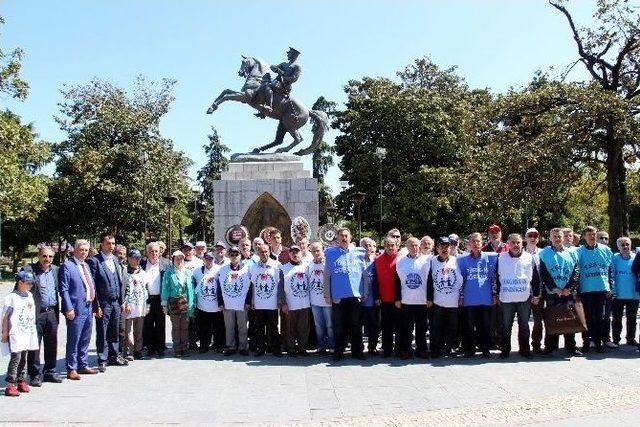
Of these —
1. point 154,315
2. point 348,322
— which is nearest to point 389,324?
point 348,322

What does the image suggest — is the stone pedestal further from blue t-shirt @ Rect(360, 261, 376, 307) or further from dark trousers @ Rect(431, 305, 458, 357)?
dark trousers @ Rect(431, 305, 458, 357)

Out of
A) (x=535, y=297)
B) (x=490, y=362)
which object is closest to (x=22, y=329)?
(x=490, y=362)

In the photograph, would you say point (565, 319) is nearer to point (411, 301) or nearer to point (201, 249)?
point (411, 301)

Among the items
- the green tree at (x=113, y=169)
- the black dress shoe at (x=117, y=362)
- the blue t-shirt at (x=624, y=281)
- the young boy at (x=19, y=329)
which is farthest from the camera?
the green tree at (x=113, y=169)

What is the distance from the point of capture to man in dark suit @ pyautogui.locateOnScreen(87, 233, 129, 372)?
8.74 meters

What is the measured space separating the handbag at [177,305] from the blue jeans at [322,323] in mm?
1976

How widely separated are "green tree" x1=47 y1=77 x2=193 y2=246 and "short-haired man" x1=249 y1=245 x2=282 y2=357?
26.1 metres

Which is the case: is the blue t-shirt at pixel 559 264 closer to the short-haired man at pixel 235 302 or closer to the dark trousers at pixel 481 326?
the dark trousers at pixel 481 326

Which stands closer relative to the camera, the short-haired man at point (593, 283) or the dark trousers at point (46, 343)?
the dark trousers at point (46, 343)

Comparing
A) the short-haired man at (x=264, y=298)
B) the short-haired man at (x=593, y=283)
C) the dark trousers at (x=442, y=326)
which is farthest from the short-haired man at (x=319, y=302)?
the short-haired man at (x=593, y=283)

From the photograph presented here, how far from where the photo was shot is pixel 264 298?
9672 mm

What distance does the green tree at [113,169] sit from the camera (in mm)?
34562

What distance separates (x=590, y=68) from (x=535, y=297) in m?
15.0

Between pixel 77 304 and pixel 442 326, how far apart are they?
5.10m
